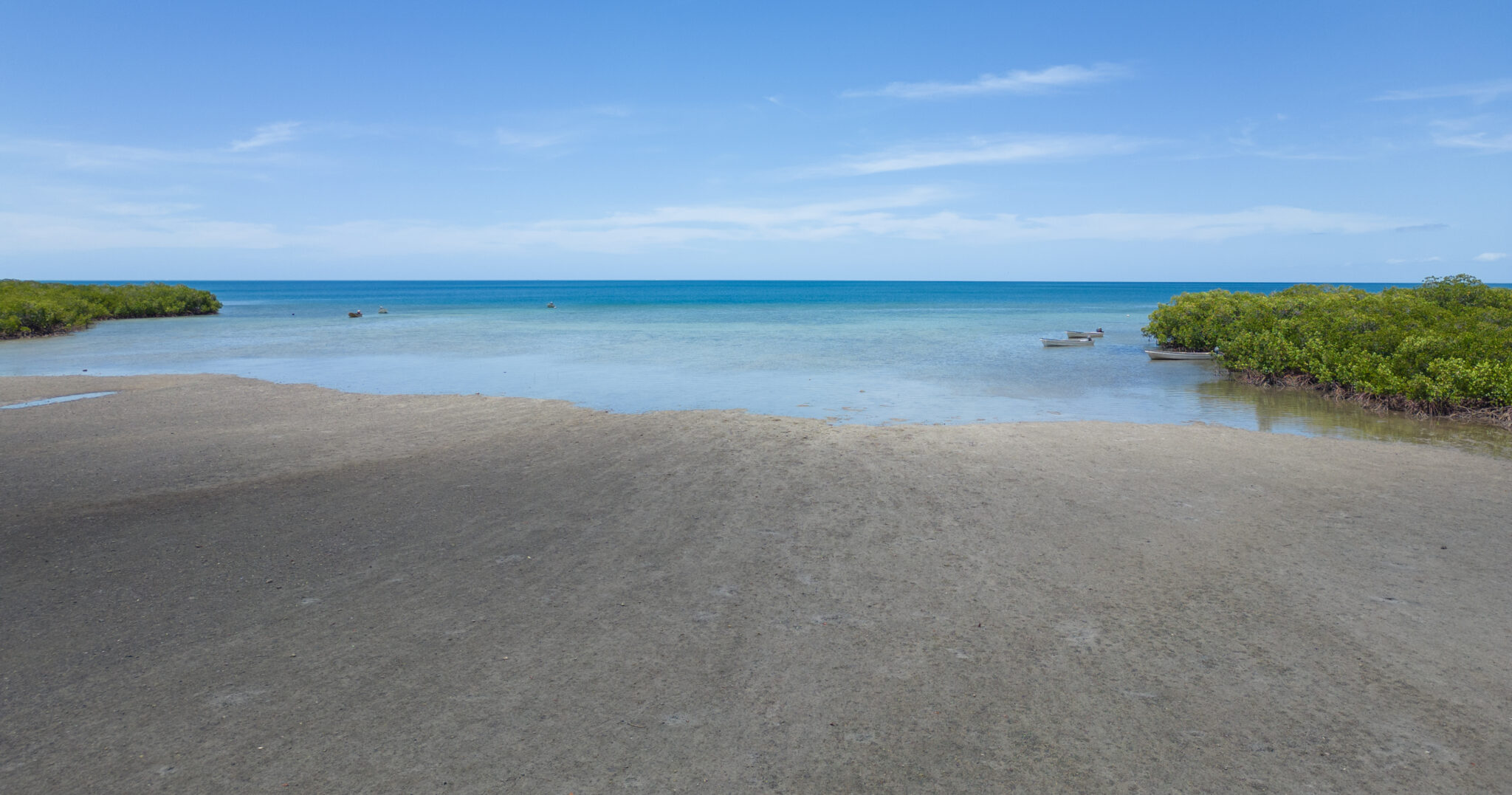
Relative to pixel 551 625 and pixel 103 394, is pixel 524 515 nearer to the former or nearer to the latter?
pixel 551 625

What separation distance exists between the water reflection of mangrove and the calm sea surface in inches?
2.6

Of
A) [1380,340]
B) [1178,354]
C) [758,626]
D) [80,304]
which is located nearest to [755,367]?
[1178,354]

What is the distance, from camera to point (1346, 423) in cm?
1429

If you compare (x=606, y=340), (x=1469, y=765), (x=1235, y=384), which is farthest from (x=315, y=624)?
(x=606, y=340)

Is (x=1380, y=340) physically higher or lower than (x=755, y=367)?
higher

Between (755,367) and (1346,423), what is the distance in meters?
14.8

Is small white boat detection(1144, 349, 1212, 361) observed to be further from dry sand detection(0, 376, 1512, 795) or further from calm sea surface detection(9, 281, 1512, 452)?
dry sand detection(0, 376, 1512, 795)

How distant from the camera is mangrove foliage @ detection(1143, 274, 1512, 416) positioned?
1430cm

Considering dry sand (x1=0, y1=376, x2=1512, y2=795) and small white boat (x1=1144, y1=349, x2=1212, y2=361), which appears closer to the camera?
dry sand (x1=0, y1=376, x2=1512, y2=795)

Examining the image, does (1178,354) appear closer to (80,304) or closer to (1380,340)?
(1380,340)

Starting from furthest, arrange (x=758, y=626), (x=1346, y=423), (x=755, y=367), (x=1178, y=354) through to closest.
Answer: (x=1178, y=354), (x=755, y=367), (x=1346, y=423), (x=758, y=626)

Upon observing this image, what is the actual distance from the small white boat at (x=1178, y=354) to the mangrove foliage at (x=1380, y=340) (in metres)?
0.53

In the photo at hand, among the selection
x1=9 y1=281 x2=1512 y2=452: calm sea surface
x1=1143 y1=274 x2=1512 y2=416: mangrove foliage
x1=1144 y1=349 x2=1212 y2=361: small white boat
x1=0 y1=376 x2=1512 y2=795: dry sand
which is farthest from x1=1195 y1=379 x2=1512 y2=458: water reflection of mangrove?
x1=1144 y1=349 x2=1212 y2=361: small white boat

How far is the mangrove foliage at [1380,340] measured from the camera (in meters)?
14.3
